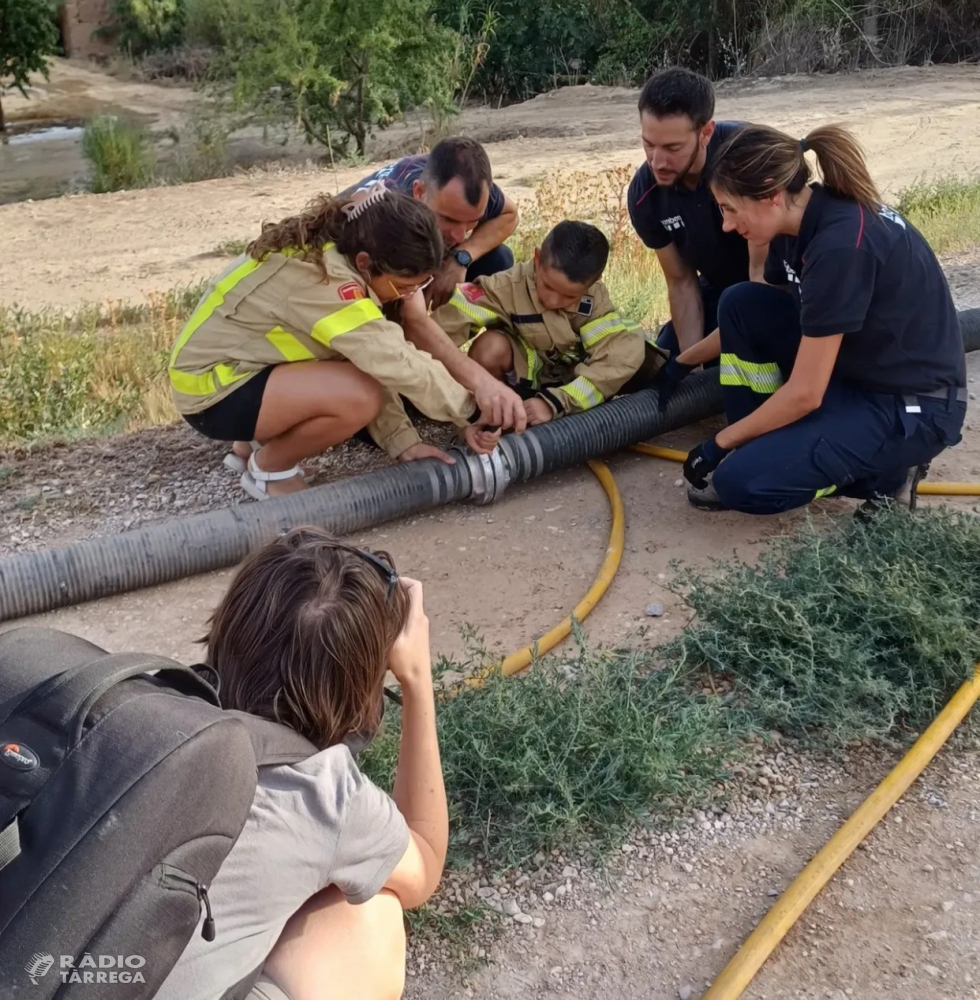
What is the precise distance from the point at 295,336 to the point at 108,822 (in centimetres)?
261

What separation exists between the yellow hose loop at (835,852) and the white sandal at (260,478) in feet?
7.53

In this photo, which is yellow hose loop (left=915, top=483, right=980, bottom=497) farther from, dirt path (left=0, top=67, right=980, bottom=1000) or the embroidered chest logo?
the embroidered chest logo

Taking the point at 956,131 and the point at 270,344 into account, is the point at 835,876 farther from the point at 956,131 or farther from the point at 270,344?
the point at 956,131

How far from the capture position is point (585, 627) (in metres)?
3.24

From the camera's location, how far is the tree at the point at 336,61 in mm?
13555

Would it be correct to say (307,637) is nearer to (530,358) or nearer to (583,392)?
(583,392)

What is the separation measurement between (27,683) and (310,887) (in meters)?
0.52

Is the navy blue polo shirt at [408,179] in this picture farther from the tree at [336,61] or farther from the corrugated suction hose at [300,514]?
the tree at [336,61]

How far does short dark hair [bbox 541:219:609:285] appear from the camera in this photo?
4.04 m

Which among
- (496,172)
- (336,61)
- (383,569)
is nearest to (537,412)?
(383,569)

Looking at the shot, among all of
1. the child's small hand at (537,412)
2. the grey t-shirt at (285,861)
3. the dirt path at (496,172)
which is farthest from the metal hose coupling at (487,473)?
the dirt path at (496,172)

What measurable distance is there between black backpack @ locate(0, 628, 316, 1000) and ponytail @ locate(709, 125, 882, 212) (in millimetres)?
2427

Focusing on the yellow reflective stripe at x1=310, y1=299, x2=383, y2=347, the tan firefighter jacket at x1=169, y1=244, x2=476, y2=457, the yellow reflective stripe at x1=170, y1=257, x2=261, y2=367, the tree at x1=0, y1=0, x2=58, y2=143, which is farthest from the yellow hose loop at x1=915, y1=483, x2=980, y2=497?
the tree at x1=0, y1=0, x2=58, y2=143

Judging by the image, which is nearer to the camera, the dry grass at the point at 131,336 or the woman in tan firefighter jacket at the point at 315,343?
the woman in tan firefighter jacket at the point at 315,343
